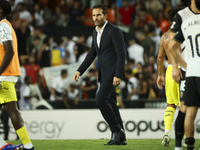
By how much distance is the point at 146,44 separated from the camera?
489 inches

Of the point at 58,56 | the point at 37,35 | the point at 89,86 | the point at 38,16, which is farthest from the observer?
the point at 38,16

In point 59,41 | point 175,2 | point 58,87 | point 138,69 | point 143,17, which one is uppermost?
point 175,2

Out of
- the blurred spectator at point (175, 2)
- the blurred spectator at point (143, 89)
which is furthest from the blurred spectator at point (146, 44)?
the blurred spectator at point (175, 2)

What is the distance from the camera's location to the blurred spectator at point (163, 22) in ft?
43.6

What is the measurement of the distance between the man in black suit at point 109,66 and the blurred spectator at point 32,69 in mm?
5753

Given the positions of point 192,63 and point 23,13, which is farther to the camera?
point 23,13

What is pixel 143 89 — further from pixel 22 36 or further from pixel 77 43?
pixel 22 36

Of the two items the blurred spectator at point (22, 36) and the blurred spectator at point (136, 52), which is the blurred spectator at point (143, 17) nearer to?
the blurred spectator at point (136, 52)

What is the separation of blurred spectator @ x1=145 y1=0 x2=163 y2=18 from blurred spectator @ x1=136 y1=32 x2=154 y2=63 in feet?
6.33

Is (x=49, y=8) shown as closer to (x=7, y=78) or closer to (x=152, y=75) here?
(x=152, y=75)

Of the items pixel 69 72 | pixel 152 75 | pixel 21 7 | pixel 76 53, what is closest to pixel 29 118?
pixel 69 72

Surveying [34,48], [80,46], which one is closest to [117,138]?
[80,46]

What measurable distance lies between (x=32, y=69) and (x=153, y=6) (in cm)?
586

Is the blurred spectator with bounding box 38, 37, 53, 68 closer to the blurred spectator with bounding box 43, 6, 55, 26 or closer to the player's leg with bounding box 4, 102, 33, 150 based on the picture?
the blurred spectator with bounding box 43, 6, 55, 26
